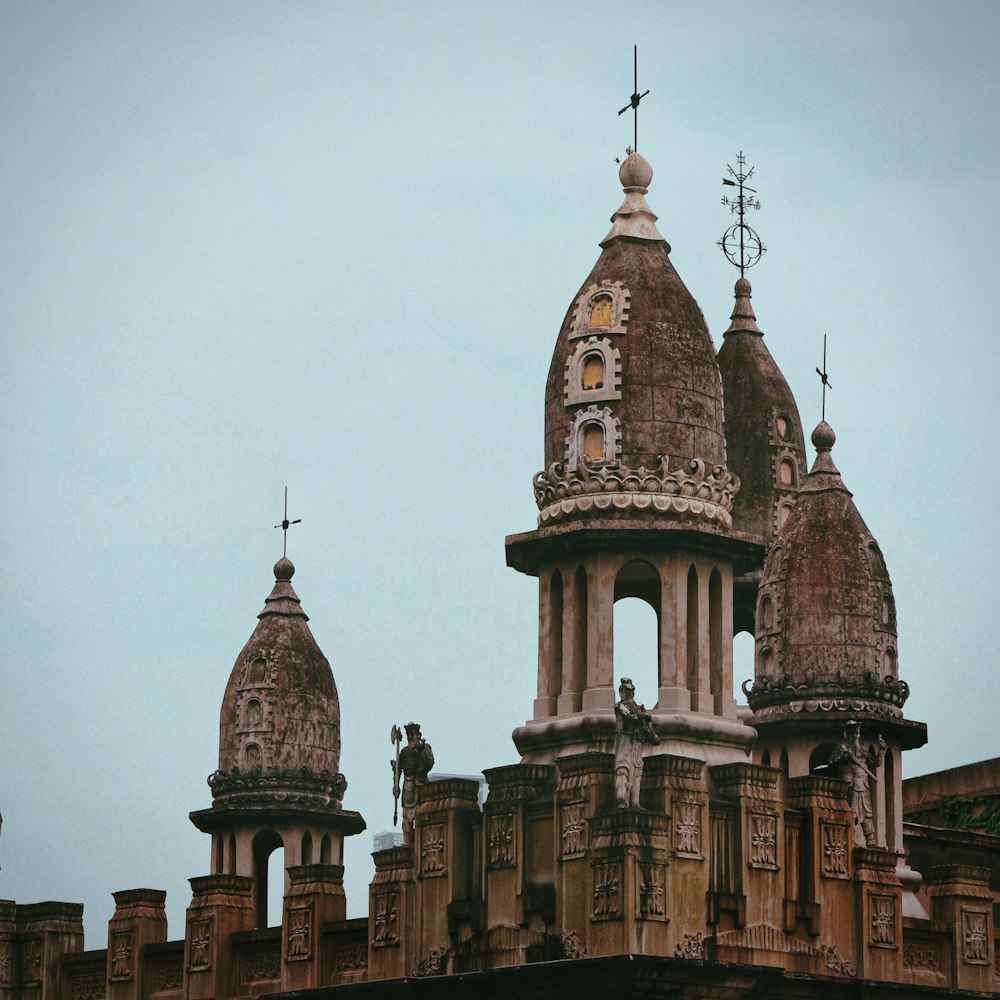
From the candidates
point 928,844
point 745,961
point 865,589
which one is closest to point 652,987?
point 745,961

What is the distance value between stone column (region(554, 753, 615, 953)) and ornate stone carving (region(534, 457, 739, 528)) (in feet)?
13.3

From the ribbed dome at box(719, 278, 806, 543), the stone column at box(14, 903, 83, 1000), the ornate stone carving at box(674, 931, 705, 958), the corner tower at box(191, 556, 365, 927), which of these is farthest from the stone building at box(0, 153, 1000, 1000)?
the corner tower at box(191, 556, 365, 927)

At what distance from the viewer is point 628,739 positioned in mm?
40594

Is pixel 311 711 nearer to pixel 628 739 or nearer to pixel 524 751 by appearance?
pixel 524 751

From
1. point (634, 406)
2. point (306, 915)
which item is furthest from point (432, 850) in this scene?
point (634, 406)

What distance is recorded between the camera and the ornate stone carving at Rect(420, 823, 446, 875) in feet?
141

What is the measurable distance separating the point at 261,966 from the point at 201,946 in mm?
1326

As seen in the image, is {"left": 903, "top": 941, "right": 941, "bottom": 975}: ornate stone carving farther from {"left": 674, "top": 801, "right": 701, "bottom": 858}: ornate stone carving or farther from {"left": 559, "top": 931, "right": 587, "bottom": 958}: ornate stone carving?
{"left": 559, "top": 931, "right": 587, "bottom": 958}: ornate stone carving

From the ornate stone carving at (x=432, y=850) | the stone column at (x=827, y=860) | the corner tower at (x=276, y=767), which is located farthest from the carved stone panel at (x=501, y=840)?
the corner tower at (x=276, y=767)

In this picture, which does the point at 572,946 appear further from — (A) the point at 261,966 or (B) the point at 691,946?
(A) the point at 261,966

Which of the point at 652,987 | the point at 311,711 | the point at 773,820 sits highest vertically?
the point at 311,711

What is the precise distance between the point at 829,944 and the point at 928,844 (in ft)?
37.4

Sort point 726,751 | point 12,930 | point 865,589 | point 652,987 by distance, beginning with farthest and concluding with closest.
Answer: point 12,930
point 865,589
point 726,751
point 652,987

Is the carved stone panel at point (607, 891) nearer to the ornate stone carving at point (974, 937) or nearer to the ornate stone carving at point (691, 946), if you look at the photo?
the ornate stone carving at point (691, 946)
